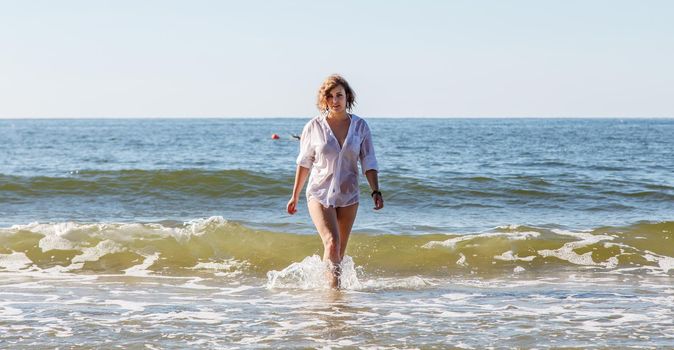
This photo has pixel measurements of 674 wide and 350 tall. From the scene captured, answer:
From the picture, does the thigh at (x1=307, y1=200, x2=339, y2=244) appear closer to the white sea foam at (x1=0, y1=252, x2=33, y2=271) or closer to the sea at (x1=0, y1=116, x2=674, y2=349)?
the sea at (x1=0, y1=116, x2=674, y2=349)

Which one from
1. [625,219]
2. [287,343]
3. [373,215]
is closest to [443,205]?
[373,215]

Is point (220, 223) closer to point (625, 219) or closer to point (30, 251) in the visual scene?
point (30, 251)

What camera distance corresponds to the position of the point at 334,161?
26.1ft

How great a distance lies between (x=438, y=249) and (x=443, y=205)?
5.70m

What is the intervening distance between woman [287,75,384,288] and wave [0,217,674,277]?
274cm

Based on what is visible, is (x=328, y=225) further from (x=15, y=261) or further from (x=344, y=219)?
(x=15, y=261)

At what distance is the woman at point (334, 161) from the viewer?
26.0 feet

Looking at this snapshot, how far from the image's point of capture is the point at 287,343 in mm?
6430
